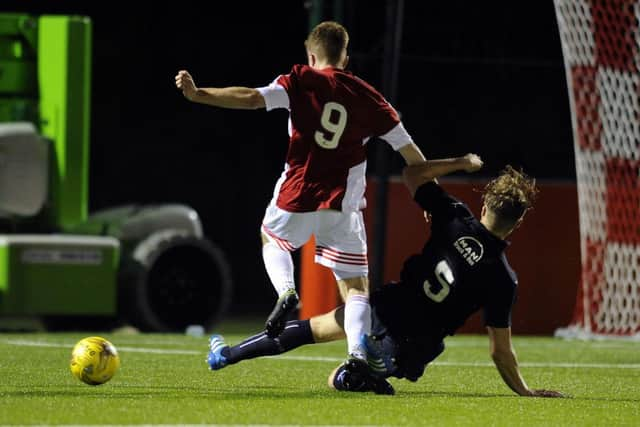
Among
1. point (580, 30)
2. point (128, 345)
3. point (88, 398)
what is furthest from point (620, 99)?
point (88, 398)

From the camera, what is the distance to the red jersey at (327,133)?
698cm

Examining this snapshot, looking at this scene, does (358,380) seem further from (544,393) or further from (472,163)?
(472,163)

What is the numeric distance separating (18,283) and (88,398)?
535 cm

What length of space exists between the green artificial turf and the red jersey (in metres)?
0.90

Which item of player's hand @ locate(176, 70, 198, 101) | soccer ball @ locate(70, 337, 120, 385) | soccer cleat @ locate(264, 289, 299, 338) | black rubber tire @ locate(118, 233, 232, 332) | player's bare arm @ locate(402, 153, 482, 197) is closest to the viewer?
player's hand @ locate(176, 70, 198, 101)

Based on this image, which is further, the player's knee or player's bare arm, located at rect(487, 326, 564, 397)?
the player's knee

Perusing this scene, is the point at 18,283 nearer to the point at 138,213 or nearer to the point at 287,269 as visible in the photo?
the point at 138,213

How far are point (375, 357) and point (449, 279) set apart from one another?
1.58 feet

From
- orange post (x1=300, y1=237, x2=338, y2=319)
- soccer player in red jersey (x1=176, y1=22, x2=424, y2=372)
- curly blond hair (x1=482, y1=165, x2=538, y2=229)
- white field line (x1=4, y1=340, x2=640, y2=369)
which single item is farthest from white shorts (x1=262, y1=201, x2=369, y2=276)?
orange post (x1=300, y1=237, x2=338, y2=319)

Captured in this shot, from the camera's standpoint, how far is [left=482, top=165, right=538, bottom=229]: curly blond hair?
6707mm

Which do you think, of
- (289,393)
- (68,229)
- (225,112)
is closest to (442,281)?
(289,393)

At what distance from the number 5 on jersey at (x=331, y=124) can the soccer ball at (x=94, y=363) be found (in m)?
1.36

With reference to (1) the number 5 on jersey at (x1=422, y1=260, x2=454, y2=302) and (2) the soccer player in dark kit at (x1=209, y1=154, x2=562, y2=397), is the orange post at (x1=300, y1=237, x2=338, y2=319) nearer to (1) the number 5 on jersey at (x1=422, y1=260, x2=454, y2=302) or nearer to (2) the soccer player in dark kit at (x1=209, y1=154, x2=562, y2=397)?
(2) the soccer player in dark kit at (x1=209, y1=154, x2=562, y2=397)

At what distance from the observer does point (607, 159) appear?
1280cm
